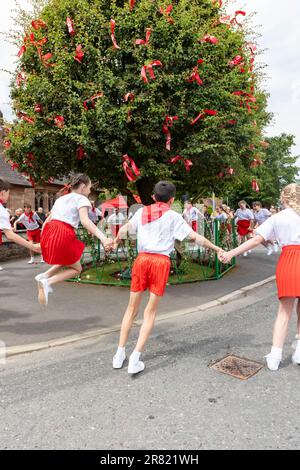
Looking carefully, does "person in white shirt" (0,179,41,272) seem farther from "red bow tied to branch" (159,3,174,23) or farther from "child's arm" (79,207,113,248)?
"red bow tied to branch" (159,3,174,23)

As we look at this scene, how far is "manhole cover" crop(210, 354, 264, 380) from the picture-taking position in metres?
3.49

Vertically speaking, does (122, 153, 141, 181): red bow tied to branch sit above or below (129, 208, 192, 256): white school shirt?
above

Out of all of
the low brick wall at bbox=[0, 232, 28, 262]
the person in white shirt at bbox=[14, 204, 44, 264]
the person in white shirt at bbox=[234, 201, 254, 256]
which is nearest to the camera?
the person in white shirt at bbox=[14, 204, 44, 264]

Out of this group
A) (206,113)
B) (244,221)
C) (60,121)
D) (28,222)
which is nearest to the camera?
(60,121)

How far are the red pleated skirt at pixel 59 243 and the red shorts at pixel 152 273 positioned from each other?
95cm

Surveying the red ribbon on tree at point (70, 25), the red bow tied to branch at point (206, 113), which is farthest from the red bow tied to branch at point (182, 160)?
the red ribbon on tree at point (70, 25)

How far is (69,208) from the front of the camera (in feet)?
13.0

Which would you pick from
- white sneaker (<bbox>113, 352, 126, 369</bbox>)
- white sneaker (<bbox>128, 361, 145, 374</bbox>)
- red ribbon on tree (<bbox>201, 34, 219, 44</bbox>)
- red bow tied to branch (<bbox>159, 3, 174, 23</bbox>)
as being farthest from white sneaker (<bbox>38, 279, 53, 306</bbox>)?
red bow tied to branch (<bbox>159, 3, 174, 23</bbox>)

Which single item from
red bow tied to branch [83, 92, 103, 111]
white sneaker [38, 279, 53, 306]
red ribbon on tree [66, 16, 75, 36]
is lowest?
white sneaker [38, 279, 53, 306]

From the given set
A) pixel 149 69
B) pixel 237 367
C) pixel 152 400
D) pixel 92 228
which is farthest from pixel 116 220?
pixel 152 400

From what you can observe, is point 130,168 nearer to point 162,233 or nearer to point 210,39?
point 210,39

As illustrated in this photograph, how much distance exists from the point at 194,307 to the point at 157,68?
15.0ft

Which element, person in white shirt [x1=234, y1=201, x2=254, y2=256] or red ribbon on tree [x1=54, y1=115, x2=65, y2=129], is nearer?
red ribbon on tree [x1=54, y1=115, x2=65, y2=129]

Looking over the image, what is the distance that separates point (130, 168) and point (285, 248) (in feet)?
13.8
